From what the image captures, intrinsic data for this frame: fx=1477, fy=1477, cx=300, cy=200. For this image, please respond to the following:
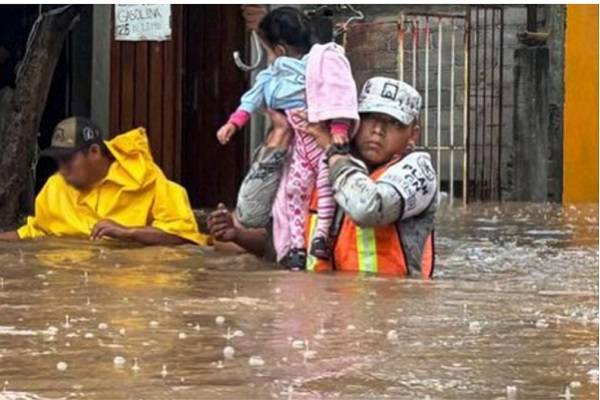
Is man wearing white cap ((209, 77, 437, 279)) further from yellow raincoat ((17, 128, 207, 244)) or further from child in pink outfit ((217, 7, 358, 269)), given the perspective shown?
yellow raincoat ((17, 128, 207, 244))

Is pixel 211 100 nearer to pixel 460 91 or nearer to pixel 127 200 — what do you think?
pixel 460 91

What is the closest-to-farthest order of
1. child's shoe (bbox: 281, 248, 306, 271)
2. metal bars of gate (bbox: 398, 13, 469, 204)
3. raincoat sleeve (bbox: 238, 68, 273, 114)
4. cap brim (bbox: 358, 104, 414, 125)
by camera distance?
1. cap brim (bbox: 358, 104, 414, 125)
2. child's shoe (bbox: 281, 248, 306, 271)
3. raincoat sleeve (bbox: 238, 68, 273, 114)
4. metal bars of gate (bbox: 398, 13, 469, 204)

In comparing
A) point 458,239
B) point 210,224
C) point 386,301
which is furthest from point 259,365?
point 458,239

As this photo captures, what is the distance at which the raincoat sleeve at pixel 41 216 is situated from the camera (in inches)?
301

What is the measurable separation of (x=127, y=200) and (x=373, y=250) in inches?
74.4

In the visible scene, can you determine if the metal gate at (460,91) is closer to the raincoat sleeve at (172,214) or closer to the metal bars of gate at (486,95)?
the metal bars of gate at (486,95)

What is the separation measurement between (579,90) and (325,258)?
9.30 metres

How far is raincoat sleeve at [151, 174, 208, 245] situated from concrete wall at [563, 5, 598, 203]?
807cm

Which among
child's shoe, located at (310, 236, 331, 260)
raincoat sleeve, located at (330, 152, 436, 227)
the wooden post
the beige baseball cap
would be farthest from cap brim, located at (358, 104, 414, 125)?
the wooden post

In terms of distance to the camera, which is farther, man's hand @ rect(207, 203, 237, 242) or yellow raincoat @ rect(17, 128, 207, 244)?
yellow raincoat @ rect(17, 128, 207, 244)

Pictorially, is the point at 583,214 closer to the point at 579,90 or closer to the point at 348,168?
the point at 579,90

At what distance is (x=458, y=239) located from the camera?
961 centimetres

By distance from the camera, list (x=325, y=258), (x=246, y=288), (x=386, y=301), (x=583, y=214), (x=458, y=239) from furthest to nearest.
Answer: (x=583, y=214) → (x=458, y=239) → (x=325, y=258) → (x=246, y=288) → (x=386, y=301)

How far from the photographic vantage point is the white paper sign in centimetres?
1219
